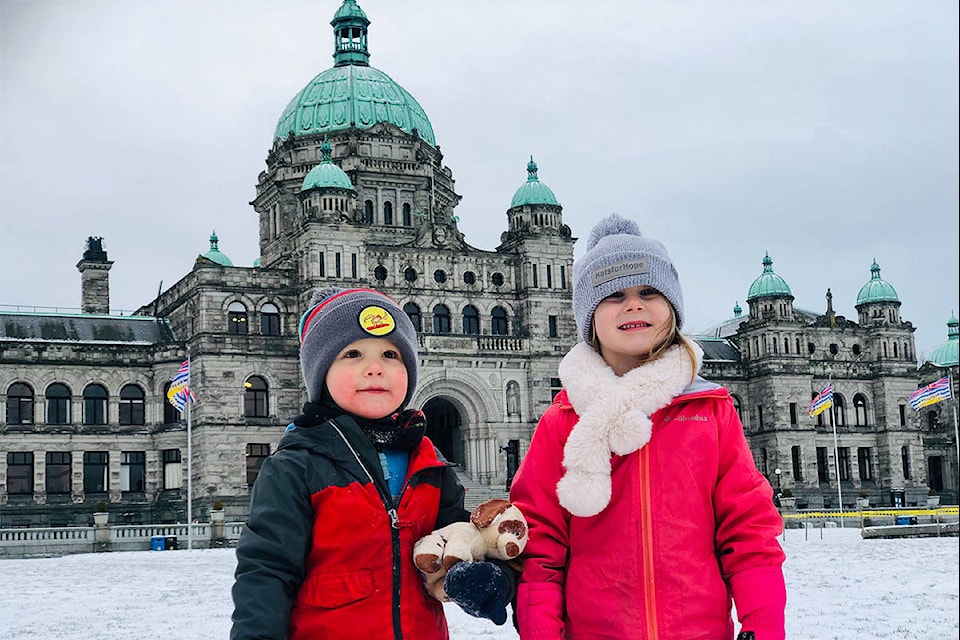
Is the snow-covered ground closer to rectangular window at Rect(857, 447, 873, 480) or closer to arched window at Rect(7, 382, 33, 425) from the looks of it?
arched window at Rect(7, 382, 33, 425)

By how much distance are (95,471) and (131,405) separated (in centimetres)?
325

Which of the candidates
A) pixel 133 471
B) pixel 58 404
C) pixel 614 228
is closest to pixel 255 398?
pixel 133 471

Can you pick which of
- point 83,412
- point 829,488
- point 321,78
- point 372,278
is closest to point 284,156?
point 321,78

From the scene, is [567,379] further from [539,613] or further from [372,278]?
[372,278]

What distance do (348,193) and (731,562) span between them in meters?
49.8

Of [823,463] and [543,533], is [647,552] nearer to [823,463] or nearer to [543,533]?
[543,533]

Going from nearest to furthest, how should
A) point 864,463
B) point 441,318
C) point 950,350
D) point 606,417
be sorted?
point 606,417 < point 441,318 < point 864,463 < point 950,350

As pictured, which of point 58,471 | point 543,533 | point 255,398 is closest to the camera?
point 543,533

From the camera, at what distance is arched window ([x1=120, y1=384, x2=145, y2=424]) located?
174 ft

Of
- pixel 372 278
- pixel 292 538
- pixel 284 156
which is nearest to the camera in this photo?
pixel 292 538

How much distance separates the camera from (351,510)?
5.81 meters

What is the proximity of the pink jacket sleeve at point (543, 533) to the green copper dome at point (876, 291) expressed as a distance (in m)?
66.2

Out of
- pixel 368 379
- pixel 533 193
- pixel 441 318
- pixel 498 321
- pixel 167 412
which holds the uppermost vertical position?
pixel 533 193

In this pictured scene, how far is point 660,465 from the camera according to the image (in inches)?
235
